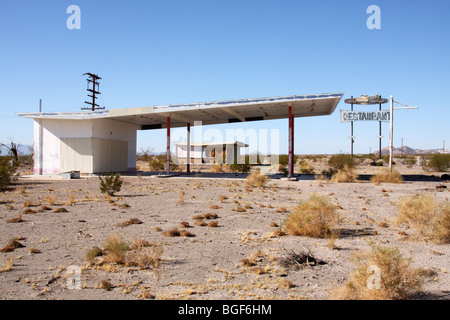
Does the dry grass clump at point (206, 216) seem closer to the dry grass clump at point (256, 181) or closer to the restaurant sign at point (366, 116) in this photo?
the dry grass clump at point (256, 181)

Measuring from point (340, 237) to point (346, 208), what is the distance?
445 centimetres

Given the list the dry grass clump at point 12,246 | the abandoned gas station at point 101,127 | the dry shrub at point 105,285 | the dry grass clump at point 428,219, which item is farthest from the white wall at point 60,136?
the dry grass clump at point 428,219

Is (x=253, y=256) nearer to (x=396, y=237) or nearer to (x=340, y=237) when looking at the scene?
(x=340, y=237)

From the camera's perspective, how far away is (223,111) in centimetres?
2702

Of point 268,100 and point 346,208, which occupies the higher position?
point 268,100

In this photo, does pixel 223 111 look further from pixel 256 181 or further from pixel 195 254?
pixel 195 254

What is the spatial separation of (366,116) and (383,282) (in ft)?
76.6

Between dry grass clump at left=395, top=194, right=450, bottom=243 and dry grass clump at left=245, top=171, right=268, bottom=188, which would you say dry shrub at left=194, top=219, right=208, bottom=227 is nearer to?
dry grass clump at left=395, top=194, right=450, bottom=243

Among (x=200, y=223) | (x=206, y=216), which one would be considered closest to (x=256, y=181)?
(x=206, y=216)

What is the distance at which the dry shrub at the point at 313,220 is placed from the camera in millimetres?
7805

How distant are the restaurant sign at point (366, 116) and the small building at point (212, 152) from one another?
27859 millimetres

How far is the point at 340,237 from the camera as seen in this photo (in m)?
7.67
